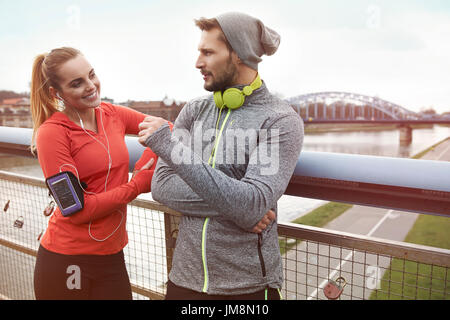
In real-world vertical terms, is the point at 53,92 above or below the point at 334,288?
above

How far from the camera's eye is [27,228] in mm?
2611

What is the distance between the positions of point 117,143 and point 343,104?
5105 centimetres

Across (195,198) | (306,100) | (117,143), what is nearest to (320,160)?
(195,198)

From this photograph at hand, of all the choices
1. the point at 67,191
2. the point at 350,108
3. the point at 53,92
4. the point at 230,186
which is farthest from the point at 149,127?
the point at 350,108

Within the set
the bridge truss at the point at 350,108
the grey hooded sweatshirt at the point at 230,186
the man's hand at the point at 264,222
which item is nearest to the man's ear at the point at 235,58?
the grey hooded sweatshirt at the point at 230,186

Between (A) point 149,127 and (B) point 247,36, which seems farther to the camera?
(B) point 247,36

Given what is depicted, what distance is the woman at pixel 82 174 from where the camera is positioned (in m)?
1.40

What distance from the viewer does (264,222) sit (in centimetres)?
117

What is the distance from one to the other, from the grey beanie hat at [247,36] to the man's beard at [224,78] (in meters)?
0.04

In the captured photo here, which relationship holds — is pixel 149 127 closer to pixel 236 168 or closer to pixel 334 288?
pixel 236 168

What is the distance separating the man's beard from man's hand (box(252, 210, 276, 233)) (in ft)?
1.34

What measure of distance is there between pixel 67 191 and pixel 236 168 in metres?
0.58

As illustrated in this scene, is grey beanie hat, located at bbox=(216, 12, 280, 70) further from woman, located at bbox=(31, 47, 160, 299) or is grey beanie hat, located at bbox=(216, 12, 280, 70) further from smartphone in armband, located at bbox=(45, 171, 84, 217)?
smartphone in armband, located at bbox=(45, 171, 84, 217)
